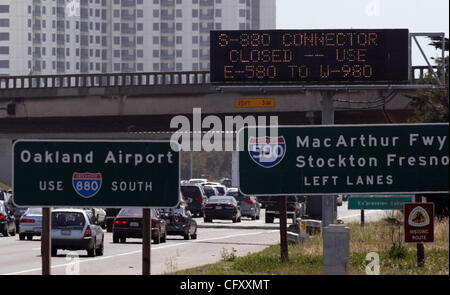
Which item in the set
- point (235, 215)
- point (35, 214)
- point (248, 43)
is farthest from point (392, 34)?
point (235, 215)

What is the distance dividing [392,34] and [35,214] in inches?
604

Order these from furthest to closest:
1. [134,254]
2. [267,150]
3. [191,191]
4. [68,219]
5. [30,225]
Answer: [191,191] < [30,225] < [134,254] < [68,219] < [267,150]

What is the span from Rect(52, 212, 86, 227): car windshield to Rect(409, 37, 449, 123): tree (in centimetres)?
1545

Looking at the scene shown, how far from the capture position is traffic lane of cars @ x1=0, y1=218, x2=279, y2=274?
27844 mm

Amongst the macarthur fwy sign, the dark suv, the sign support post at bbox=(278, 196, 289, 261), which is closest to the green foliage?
the sign support post at bbox=(278, 196, 289, 261)

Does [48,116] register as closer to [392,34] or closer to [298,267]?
[392,34]

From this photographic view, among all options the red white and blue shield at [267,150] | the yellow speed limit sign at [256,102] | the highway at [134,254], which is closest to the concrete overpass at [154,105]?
the yellow speed limit sign at [256,102]

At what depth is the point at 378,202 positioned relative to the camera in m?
32.0

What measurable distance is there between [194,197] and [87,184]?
49.5 metres

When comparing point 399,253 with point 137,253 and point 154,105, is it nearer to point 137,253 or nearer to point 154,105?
point 137,253

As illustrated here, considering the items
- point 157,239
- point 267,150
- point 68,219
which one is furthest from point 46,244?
point 157,239

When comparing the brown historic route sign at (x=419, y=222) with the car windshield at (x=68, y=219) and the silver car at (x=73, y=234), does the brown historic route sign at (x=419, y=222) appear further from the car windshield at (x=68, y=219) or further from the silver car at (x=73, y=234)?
the car windshield at (x=68, y=219)

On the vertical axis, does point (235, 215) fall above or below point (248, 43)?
below
